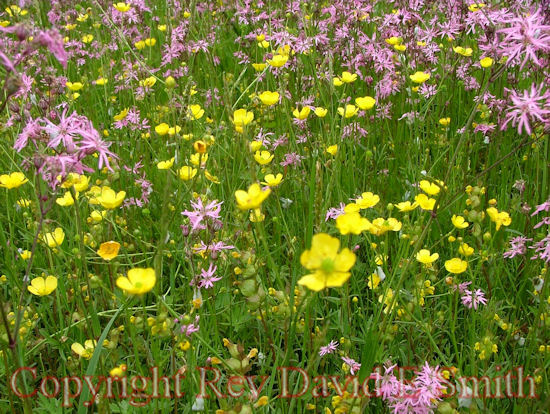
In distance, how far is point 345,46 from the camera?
3.19m

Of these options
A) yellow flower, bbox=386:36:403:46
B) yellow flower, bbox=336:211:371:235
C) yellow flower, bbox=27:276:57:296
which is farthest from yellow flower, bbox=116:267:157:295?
yellow flower, bbox=386:36:403:46

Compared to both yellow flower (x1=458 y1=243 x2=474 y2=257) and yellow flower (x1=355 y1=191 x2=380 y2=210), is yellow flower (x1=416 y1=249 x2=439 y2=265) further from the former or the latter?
yellow flower (x1=355 y1=191 x2=380 y2=210)

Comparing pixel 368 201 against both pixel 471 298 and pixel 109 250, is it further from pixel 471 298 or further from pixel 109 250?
pixel 109 250

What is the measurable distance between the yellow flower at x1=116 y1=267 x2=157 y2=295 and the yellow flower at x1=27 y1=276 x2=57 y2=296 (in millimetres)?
610

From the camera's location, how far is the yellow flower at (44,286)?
5.33 ft

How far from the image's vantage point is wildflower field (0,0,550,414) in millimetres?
1280

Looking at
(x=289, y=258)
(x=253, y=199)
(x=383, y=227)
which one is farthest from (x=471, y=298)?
(x=253, y=199)

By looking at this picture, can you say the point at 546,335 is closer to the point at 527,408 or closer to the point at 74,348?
the point at 527,408

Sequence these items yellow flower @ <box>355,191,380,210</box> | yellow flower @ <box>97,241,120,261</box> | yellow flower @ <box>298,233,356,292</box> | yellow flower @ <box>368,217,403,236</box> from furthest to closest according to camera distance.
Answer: yellow flower @ <box>355,191,380,210</box> → yellow flower @ <box>368,217,403,236</box> → yellow flower @ <box>97,241,120,261</box> → yellow flower @ <box>298,233,356,292</box>

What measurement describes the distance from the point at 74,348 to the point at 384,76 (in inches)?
84.2

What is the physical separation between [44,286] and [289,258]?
807mm

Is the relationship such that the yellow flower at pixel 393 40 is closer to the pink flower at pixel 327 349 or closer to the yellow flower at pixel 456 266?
the yellow flower at pixel 456 266

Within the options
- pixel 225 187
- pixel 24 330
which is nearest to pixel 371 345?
pixel 24 330

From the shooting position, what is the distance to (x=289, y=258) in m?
1.83
